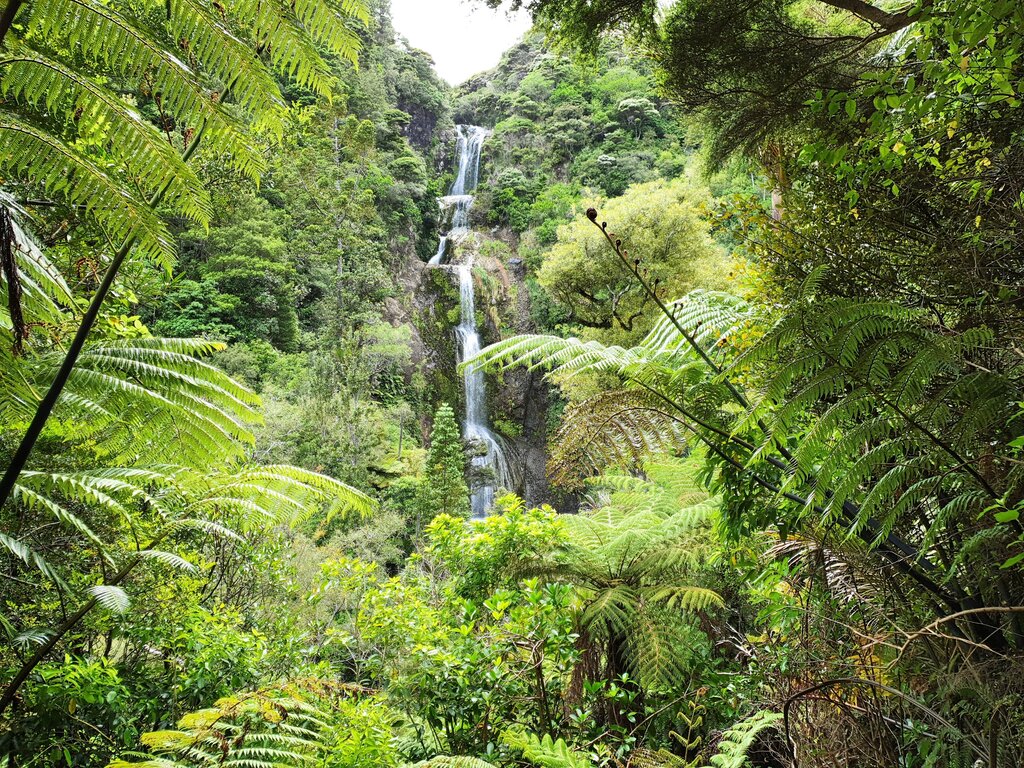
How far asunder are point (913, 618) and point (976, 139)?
1.31 metres

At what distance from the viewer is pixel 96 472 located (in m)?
2.07

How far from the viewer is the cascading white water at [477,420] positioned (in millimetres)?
14484

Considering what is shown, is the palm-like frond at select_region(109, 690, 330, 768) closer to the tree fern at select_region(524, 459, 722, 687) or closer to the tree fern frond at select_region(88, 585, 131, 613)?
the tree fern frond at select_region(88, 585, 131, 613)

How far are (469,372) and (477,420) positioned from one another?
222 inches

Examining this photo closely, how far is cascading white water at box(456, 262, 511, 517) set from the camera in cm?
1448

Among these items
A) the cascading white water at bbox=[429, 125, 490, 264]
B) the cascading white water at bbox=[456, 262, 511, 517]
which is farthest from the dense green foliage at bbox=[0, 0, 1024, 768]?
the cascading white water at bbox=[429, 125, 490, 264]

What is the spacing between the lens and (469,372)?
423 inches

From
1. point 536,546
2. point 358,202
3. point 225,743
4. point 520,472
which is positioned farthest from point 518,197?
point 225,743

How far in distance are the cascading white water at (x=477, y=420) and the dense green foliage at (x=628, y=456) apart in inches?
388

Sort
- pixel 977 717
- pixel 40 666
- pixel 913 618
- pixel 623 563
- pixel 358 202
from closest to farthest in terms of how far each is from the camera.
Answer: pixel 977 717, pixel 913 618, pixel 40 666, pixel 623 563, pixel 358 202

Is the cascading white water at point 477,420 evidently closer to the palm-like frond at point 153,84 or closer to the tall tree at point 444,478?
the tall tree at point 444,478

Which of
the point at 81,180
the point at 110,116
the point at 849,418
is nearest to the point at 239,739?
the point at 81,180

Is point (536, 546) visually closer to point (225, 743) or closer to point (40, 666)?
point (225, 743)

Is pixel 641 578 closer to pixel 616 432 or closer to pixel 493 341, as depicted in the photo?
pixel 616 432
